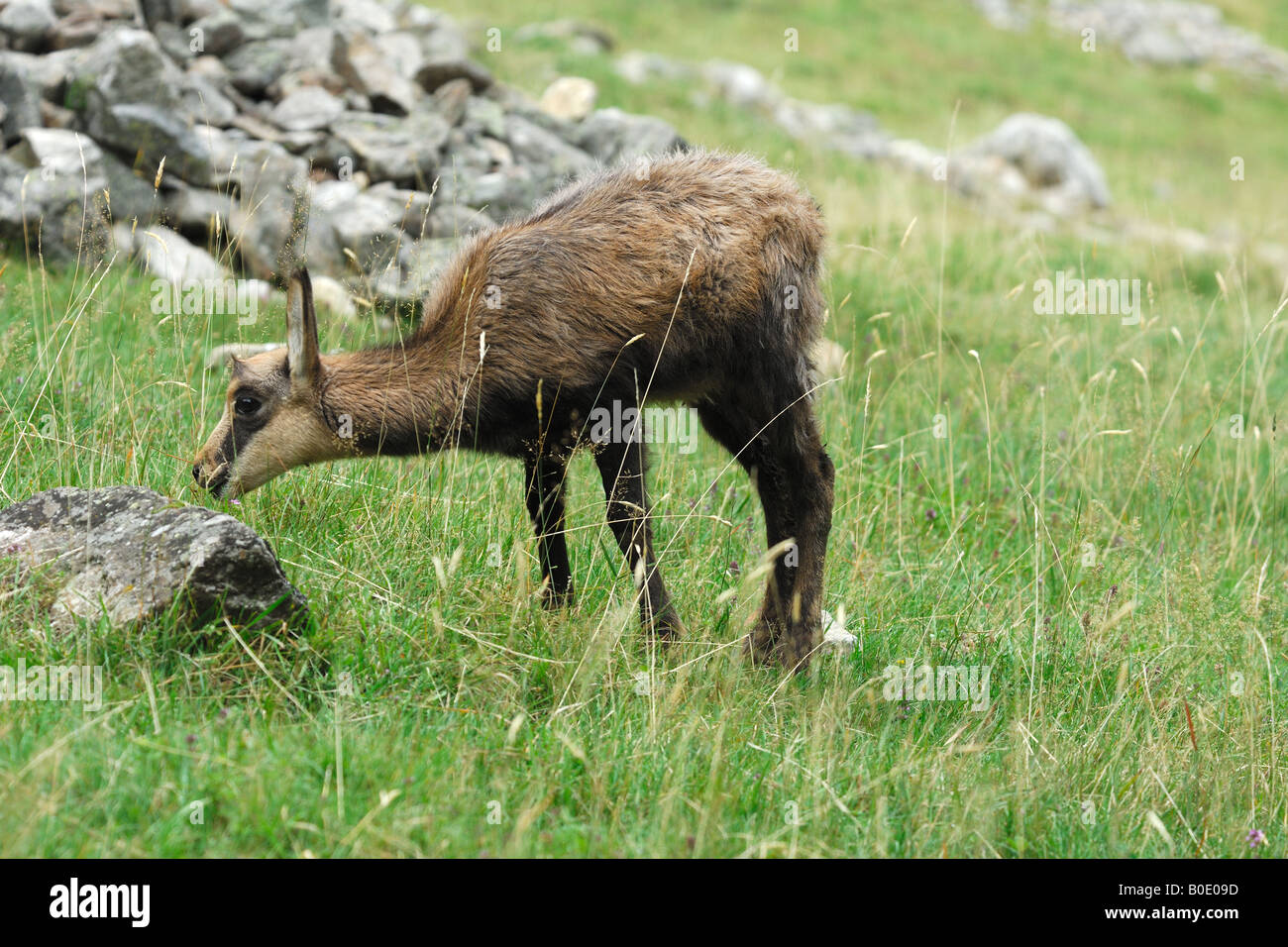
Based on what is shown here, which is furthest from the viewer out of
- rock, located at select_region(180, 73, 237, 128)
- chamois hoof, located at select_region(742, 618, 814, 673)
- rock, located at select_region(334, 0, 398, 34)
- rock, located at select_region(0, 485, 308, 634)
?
rock, located at select_region(334, 0, 398, 34)

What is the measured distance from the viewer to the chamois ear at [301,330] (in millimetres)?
4547

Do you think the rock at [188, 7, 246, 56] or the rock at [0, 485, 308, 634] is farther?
the rock at [188, 7, 246, 56]

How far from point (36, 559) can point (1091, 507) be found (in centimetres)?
509

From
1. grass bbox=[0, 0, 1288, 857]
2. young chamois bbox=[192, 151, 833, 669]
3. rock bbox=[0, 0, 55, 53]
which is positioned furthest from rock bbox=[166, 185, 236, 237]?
young chamois bbox=[192, 151, 833, 669]

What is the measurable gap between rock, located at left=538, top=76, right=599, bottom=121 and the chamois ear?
278 inches

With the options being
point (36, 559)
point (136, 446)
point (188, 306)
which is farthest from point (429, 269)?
point (36, 559)

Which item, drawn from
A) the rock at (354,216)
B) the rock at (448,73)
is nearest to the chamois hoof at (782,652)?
the rock at (354,216)

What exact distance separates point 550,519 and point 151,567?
1.63 meters

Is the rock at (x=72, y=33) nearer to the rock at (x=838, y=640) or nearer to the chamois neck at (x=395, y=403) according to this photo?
the chamois neck at (x=395, y=403)

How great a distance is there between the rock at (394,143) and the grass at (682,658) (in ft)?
6.71

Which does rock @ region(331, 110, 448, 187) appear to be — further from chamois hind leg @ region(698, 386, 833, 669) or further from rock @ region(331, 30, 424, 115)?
chamois hind leg @ region(698, 386, 833, 669)

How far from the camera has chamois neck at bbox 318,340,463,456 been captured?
4.67 metres

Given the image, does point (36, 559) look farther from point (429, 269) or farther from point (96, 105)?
point (96, 105)

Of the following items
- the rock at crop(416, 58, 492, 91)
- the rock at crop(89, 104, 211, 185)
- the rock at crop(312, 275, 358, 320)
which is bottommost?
the rock at crop(312, 275, 358, 320)
